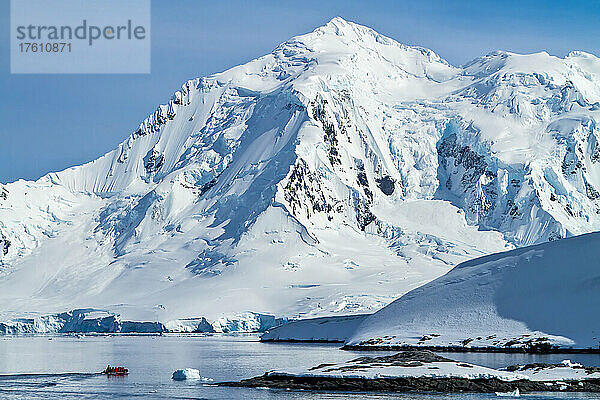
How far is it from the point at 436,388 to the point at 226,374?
2034cm

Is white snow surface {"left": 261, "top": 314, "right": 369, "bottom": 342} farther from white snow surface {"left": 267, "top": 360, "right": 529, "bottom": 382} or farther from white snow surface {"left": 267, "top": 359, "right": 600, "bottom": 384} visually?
white snow surface {"left": 267, "top": 360, "right": 529, "bottom": 382}

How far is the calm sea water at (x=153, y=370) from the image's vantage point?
56375 millimetres

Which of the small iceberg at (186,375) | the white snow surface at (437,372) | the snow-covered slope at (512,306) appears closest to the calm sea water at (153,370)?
the small iceberg at (186,375)

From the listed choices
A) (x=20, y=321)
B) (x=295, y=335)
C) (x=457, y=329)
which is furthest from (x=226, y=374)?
(x=20, y=321)

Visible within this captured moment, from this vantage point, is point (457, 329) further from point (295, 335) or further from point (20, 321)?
point (20, 321)

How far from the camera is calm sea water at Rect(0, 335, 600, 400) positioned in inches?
2219

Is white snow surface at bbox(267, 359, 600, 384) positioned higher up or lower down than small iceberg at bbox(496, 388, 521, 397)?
higher up

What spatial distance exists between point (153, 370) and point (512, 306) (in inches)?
1427

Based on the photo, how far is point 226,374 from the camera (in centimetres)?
7250

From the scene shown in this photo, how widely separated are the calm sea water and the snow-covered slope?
5810mm

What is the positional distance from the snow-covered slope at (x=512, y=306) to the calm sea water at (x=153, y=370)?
5.81 meters

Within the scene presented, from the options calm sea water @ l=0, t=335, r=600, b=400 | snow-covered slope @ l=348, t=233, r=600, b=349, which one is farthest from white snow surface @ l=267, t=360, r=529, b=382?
snow-covered slope @ l=348, t=233, r=600, b=349

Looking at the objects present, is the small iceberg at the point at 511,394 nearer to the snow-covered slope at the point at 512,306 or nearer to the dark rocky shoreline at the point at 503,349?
the dark rocky shoreline at the point at 503,349

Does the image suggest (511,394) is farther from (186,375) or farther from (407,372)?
(186,375)
